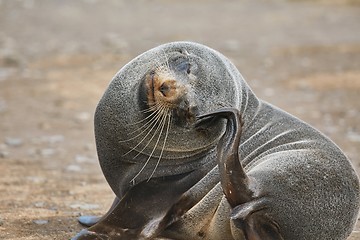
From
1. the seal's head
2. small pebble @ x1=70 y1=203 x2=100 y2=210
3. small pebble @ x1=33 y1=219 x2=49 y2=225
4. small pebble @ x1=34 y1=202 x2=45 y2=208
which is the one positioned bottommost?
Answer: small pebble @ x1=70 y1=203 x2=100 y2=210

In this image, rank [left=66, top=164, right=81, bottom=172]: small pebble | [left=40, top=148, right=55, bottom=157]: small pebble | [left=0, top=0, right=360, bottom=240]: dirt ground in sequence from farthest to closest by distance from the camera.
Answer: [left=40, top=148, right=55, bottom=157]: small pebble
[left=66, top=164, right=81, bottom=172]: small pebble
[left=0, top=0, right=360, bottom=240]: dirt ground

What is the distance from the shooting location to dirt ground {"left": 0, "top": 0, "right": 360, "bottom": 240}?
22.6ft

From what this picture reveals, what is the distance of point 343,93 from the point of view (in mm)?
11648

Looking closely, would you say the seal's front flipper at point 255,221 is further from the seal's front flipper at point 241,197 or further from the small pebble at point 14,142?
Answer: the small pebble at point 14,142

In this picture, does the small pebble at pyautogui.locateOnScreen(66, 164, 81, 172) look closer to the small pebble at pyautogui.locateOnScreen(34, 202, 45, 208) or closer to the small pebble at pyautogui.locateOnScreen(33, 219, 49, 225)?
the small pebble at pyautogui.locateOnScreen(34, 202, 45, 208)

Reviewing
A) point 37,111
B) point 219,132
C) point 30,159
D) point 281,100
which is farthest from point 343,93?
point 219,132

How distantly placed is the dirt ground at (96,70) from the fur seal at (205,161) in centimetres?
57

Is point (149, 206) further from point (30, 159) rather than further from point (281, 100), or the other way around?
point (281, 100)

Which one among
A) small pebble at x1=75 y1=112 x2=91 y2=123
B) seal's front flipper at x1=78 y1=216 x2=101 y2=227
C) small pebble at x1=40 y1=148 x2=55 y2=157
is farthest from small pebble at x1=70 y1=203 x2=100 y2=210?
small pebble at x1=75 y1=112 x2=91 y2=123

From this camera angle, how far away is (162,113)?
529 centimetres

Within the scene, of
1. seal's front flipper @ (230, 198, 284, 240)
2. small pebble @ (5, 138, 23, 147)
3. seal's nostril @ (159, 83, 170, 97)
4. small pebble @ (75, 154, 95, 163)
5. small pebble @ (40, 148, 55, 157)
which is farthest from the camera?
small pebble @ (5, 138, 23, 147)

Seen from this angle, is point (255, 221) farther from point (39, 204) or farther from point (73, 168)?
point (73, 168)

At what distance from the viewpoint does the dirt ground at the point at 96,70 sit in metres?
6.89

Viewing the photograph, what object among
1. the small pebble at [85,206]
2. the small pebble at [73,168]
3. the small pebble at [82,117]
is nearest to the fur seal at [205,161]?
the small pebble at [85,206]
